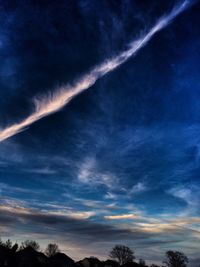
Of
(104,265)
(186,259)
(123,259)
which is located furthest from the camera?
(123,259)

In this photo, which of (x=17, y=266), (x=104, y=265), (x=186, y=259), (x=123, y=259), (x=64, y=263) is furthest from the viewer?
(x=123, y=259)

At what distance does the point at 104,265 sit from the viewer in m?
127

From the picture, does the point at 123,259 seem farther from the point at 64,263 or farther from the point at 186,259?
the point at 64,263

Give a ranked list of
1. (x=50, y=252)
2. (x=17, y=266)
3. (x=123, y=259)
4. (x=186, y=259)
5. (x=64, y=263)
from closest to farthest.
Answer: (x=17, y=266) < (x=64, y=263) < (x=186, y=259) < (x=123, y=259) < (x=50, y=252)

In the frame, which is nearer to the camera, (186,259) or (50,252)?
(186,259)

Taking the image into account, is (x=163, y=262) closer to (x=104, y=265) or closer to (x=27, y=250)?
(x=104, y=265)

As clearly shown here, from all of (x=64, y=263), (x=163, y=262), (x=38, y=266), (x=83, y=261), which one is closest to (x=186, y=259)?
(x=163, y=262)

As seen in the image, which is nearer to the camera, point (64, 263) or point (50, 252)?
point (64, 263)

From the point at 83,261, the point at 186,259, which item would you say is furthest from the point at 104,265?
the point at 186,259

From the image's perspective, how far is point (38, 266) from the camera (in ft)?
340

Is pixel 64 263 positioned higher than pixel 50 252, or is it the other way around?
pixel 50 252

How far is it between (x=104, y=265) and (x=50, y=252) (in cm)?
5729

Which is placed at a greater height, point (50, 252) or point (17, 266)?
point (50, 252)

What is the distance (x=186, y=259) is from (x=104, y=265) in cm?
4247
